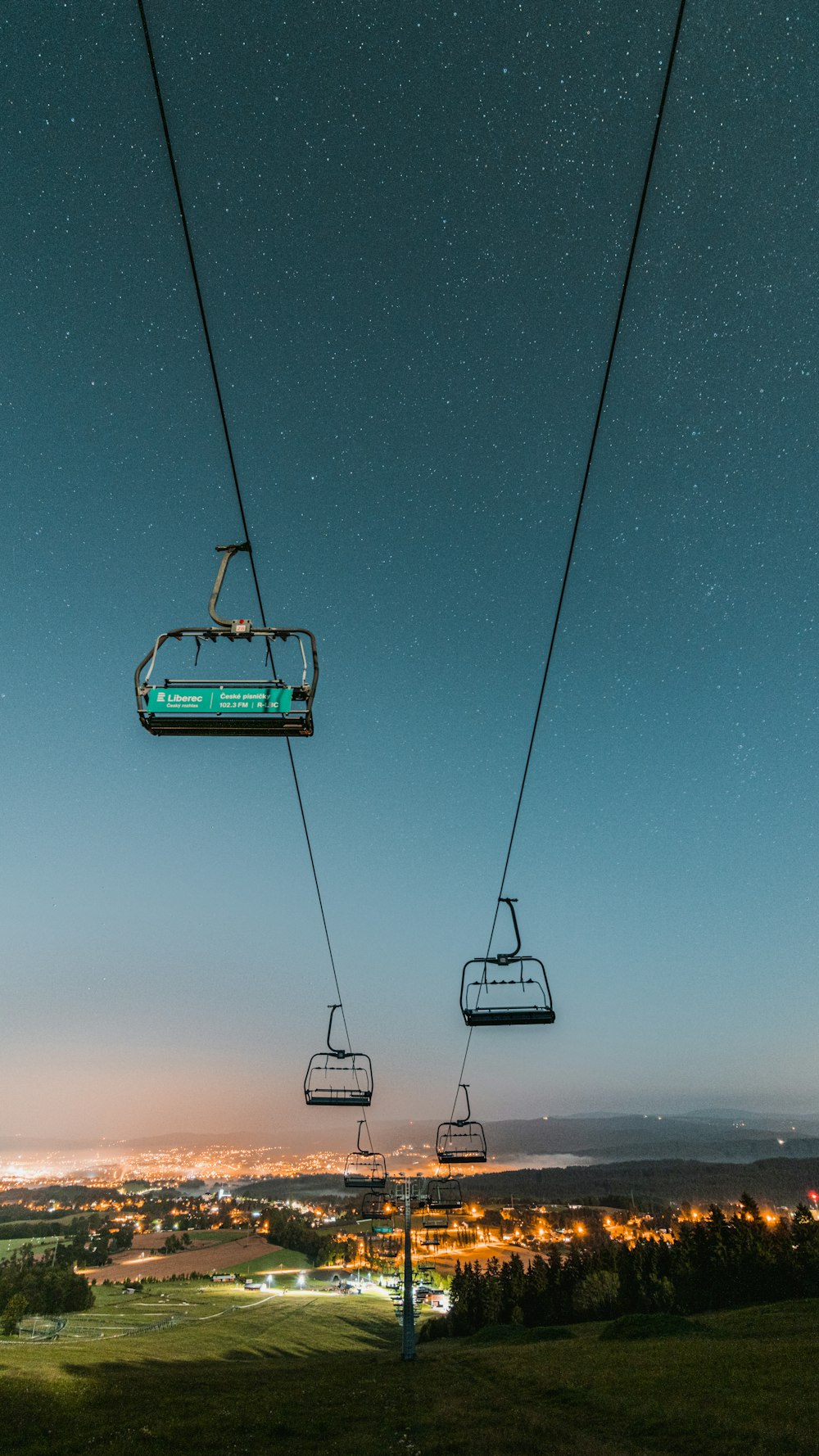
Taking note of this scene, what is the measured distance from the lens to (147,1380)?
134ft

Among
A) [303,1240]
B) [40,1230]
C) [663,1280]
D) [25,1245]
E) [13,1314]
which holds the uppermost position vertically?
[663,1280]

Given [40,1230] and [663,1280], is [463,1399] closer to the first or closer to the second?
[663,1280]

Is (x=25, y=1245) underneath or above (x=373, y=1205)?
underneath

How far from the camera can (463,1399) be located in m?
31.2

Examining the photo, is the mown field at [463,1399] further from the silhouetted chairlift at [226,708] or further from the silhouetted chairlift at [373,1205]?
the silhouetted chairlift at [226,708]

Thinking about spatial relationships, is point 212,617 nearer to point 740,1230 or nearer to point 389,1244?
point 740,1230

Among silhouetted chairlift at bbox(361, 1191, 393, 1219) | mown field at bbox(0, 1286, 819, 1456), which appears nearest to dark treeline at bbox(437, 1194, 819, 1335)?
mown field at bbox(0, 1286, 819, 1456)

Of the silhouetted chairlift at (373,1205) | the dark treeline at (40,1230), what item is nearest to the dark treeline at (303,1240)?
the dark treeline at (40,1230)

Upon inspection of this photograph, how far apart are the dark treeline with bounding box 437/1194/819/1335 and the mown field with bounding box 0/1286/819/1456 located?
13700 millimetres

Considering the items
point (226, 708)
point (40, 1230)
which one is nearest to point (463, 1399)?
point (226, 708)

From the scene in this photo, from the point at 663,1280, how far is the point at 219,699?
8918 cm

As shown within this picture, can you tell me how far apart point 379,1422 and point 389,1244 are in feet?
560

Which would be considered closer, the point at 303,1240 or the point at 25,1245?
the point at 25,1245

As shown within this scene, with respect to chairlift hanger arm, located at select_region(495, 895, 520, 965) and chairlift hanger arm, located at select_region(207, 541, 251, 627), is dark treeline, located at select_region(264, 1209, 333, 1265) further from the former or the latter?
chairlift hanger arm, located at select_region(207, 541, 251, 627)
